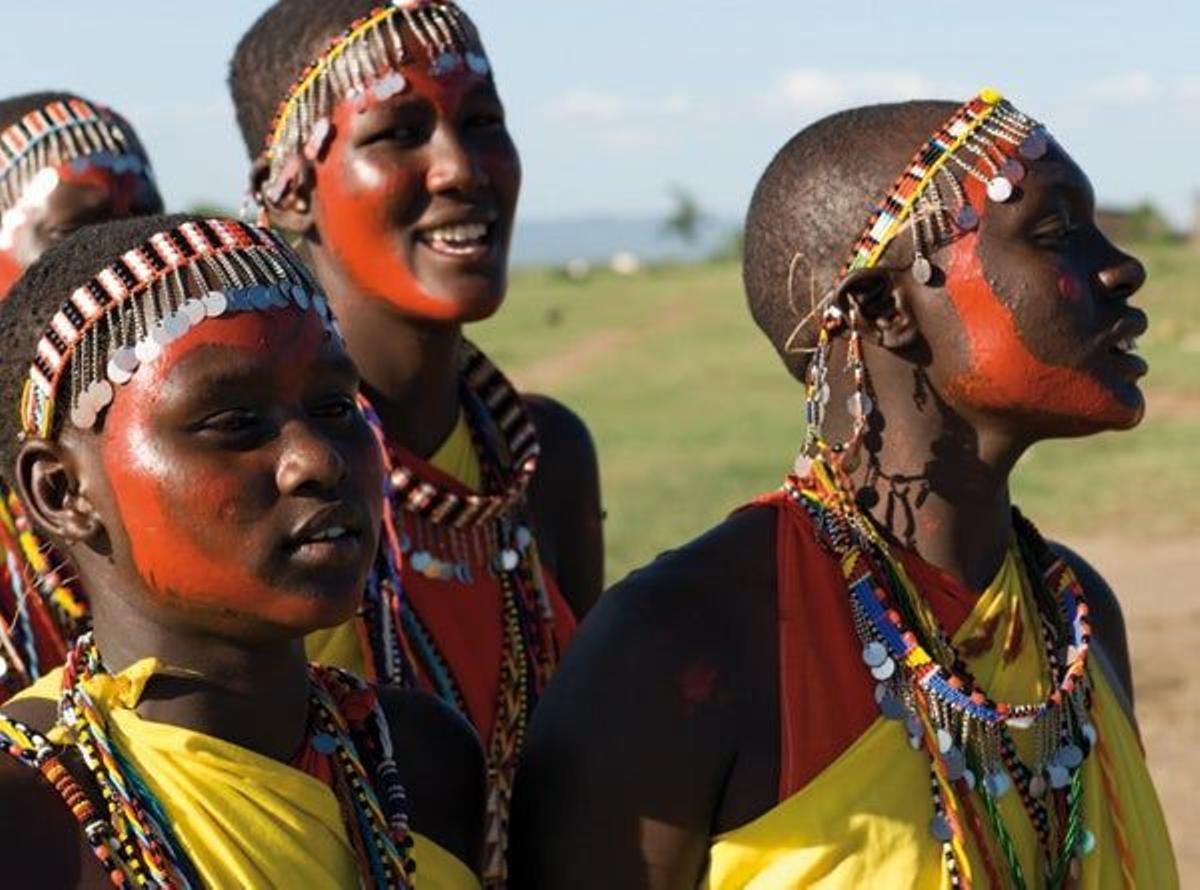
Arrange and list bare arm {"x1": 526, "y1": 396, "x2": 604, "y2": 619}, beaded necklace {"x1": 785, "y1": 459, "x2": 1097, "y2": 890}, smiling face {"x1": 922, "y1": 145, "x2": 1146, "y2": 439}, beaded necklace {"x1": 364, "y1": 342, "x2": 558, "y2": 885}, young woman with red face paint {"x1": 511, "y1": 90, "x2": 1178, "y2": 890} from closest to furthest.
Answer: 1. young woman with red face paint {"x1": 511, "y1": 90, "x2": 1178, "y2": 890}
2. beaded necklace {"x1": 785, "y1": 459, "x2": 1097, "y2": 890}
3. smiling face {"x1": 922, "y1": 145, "x2": 1146, "y2": 439}
4. beaded necklace {"x1": 364, "y1": 342, "x2": 558, "y2": 885}
5. bare arm {"x1": 526, "y1": 396, "x2": 604, "y2": 619}

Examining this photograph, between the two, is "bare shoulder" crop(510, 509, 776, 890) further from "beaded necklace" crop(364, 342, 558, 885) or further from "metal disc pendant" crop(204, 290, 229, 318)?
"beaded necklace" crop(364, 342, 558, 885)

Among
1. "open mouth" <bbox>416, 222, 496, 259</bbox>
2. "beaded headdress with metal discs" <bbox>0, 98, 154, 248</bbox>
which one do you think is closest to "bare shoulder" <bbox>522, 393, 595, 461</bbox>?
"open mouth" <bbox>416, 222, 496, 259</bbox>

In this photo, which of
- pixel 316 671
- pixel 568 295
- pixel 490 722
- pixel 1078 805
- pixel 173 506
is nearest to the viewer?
pixel 173 506

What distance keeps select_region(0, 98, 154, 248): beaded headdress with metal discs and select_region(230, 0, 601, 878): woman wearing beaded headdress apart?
0.47 m

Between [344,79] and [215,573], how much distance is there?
2.10 metres

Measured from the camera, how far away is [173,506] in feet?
9.39

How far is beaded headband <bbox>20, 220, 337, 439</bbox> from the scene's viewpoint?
9.50ft

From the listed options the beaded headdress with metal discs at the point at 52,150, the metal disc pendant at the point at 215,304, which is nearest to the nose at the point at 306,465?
the metal disc pendant at the point at 215,304

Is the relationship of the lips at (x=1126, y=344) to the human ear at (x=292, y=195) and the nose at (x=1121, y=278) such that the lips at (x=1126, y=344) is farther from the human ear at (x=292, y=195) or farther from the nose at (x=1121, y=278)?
the human ear at (x=292, y=195)

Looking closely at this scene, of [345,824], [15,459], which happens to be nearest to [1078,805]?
[345,824]

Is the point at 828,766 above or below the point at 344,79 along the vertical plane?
below

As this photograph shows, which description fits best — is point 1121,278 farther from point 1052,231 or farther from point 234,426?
point 234,426

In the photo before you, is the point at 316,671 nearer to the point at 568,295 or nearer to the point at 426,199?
the point at 426,199

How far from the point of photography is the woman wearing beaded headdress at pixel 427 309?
4.50 m
